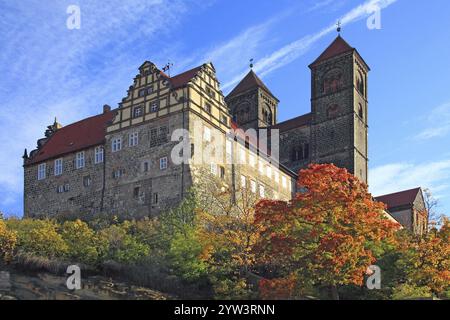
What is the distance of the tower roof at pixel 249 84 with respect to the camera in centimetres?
9288

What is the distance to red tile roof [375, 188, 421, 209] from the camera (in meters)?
82.4

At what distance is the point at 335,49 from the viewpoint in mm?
85875

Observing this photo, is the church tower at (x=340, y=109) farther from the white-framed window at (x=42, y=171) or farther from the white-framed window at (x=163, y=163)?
the white-framed window at (x=42, y=171)

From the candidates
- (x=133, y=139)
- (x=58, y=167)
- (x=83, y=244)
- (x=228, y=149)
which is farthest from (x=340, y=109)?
(x=83, y=244)

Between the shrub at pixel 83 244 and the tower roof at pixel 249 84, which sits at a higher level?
the tower roof at pixel 249 84

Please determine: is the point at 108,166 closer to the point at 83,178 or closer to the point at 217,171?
the point at 83,178

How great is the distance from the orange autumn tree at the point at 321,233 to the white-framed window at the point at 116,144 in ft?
65.1

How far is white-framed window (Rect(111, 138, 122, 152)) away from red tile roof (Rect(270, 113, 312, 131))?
29.2m

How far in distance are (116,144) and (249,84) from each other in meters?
35.6

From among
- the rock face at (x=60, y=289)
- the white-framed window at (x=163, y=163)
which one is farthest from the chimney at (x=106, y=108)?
the rock face at (x=60, y=289)

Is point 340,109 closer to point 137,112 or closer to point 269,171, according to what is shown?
point 269,171
